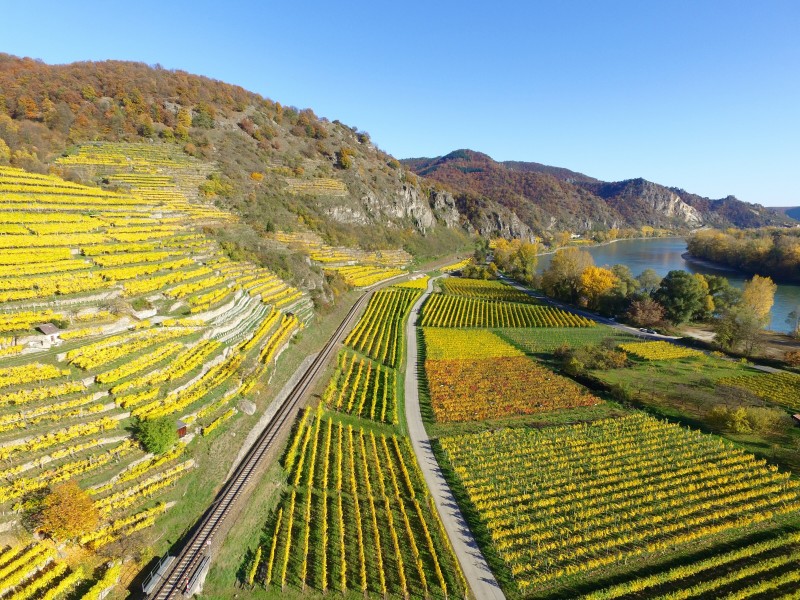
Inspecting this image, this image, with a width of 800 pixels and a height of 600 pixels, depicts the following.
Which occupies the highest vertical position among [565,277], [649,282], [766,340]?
[565,277]

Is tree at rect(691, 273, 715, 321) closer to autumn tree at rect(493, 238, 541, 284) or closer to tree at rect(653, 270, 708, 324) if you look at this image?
tree at rect(653, 270, 708, 324)

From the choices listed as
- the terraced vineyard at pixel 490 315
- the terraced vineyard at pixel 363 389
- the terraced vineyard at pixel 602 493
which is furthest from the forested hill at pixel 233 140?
the terraced vineyard at pixel 602 493

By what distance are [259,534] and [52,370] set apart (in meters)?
14.9

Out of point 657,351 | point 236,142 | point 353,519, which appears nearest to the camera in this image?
point 353,519

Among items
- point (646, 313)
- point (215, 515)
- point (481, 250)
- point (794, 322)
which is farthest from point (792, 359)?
point (481, 250)

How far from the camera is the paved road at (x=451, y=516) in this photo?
58.6 ft

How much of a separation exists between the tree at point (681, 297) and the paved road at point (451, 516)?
4868 cm

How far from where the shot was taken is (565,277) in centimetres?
7919

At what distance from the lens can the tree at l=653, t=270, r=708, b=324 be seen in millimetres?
59531

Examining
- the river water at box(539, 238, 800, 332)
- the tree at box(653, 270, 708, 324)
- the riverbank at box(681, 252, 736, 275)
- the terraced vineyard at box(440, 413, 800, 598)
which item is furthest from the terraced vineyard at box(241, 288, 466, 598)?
the riverbank at box(681, 252, 736, 275)

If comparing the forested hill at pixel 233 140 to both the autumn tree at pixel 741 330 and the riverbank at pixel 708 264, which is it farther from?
the riverbank at pixel 708 264

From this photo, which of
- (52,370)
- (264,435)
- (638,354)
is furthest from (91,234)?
(638,354)

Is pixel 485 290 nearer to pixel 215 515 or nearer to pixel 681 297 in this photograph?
pixel 681 297

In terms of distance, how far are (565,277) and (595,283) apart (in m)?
8.75
